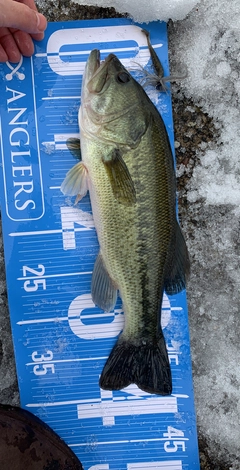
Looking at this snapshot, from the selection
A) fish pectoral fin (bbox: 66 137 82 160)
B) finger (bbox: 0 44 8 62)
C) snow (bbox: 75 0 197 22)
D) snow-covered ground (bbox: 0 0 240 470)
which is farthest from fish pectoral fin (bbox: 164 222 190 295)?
finger (bbox: 0 44 8 62)

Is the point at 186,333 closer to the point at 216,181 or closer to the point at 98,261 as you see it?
the point at 98,261

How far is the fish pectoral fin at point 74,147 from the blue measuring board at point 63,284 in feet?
0.13

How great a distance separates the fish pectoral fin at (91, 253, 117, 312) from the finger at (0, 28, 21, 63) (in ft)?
3.33

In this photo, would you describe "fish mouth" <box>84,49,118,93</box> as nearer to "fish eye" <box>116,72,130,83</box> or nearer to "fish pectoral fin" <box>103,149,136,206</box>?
"fish eye" <box>116,72,130,83</box>

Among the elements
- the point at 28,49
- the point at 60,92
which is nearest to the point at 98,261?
the point at 60,92

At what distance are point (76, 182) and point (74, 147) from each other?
0.63ft

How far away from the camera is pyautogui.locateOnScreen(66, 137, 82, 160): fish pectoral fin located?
6.55 ft

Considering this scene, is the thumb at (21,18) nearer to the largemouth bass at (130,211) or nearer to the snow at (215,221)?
the largemouth bass at (130,211)

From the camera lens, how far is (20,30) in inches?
76.4

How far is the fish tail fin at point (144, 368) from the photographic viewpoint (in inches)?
74.7

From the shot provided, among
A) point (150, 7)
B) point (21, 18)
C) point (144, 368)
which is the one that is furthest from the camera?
point (150, 7)

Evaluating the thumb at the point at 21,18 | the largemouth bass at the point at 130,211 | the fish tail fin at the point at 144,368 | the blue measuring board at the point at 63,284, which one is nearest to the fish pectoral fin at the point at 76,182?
the largemouth bass at the point at 130,211

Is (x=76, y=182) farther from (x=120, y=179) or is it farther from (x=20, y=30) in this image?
(x=20, y=30)

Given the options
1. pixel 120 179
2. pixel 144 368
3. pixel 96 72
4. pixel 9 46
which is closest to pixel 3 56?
pixel 9 46
